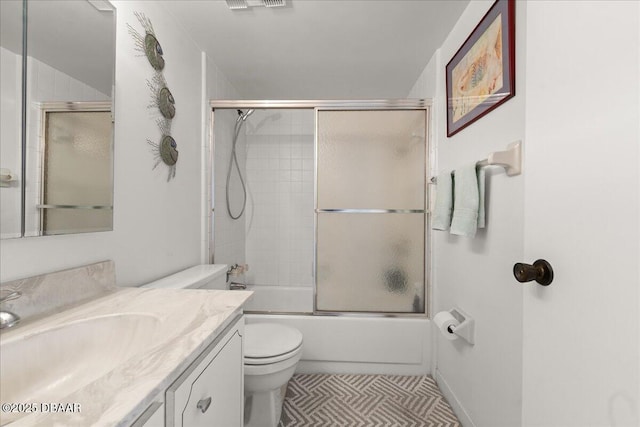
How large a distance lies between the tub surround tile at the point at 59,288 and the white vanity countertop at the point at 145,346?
0.05 metres

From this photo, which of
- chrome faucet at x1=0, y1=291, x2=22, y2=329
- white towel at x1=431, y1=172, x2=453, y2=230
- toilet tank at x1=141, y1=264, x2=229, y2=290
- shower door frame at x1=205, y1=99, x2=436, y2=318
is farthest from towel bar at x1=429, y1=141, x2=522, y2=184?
chrome faucet at x1=0, y1=291, x2=22, y2=329

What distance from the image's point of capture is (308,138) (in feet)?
10.0

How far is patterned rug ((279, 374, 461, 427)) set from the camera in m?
1.56

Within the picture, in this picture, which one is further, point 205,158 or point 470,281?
point 205,158

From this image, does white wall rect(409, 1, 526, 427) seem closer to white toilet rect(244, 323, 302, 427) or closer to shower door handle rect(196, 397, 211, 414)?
white toilet rect(244, 323, 302, 427)

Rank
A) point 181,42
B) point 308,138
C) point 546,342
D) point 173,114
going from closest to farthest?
point 546,342
point 173,114
point 181,42
point 308,138

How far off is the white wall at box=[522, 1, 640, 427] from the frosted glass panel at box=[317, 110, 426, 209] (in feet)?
4.37

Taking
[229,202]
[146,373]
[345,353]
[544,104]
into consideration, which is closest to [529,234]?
[544,104]

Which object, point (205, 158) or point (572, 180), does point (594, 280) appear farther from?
point (205, 158)

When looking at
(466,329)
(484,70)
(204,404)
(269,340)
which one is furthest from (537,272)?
(269,340)

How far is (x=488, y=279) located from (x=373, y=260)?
33.1 inches

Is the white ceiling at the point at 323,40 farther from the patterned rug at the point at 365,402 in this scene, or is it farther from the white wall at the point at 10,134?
the patterned rug at the point at 365,402

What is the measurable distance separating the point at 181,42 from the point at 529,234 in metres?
2.02

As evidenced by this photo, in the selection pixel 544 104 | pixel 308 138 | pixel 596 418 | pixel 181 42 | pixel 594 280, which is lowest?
pixel 596 418
